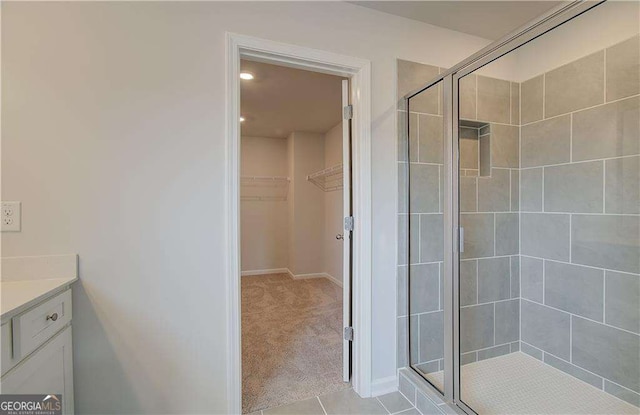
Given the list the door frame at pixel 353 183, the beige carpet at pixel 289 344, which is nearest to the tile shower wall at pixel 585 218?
the door frame at pixel 353 183

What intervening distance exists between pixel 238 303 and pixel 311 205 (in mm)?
3364

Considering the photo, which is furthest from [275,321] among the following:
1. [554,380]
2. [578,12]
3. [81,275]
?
[578,12]

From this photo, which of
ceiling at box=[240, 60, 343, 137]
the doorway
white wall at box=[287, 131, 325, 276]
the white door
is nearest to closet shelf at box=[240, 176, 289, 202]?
the doorway

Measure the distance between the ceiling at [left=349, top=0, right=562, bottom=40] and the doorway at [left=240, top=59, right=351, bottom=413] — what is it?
0.56 metres

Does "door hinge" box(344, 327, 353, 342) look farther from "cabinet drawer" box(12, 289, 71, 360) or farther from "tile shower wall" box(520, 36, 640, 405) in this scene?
"cabinet drawer" box(12, 289, 71, 360)

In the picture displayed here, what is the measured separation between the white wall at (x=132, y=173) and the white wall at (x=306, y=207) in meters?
3.15

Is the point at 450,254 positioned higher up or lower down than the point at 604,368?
higher up

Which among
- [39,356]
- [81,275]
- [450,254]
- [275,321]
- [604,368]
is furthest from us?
[275,321]

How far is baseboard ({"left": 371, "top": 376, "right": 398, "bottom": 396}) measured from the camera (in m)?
1.87

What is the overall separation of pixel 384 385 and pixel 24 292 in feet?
6.42

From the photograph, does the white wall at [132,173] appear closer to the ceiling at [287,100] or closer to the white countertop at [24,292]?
the white countertop at [24,292]

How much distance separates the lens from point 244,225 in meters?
4.97

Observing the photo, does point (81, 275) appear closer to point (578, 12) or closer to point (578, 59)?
point (578, 12)

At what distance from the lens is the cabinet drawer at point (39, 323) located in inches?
39.6
